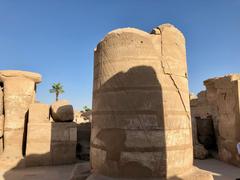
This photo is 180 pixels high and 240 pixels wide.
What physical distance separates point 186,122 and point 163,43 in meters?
1.39

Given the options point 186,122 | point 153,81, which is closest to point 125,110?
point 153,81

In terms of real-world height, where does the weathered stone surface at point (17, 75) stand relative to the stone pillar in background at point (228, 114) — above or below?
above

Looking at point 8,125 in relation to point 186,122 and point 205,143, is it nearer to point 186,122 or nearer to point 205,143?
point 186,122

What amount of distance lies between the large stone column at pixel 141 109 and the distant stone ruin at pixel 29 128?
457 centimetres

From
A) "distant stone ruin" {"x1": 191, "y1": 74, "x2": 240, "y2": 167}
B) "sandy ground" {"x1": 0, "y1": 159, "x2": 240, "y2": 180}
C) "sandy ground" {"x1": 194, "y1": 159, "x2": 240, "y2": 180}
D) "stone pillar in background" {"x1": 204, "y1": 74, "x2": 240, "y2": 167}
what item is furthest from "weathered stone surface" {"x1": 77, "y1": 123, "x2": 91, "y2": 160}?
"stone pillar in background" {"x1": 204, "y1": 74, "x2": 240, "y2": 167}

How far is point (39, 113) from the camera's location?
7844 millimetres

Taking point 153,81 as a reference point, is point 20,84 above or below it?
above

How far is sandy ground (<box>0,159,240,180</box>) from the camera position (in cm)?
577

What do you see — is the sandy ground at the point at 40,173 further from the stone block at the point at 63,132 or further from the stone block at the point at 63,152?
the stone block at the point at 63,132

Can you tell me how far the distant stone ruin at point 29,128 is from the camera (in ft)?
24.3

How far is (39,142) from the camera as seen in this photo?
7488 millimetres

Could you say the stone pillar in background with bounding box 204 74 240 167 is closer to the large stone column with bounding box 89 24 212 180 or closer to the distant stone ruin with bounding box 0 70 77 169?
the large stone column with bounding box 89 24 212 180

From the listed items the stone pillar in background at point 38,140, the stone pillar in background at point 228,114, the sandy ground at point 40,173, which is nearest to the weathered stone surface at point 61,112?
the stone pillar in background at point 38,140

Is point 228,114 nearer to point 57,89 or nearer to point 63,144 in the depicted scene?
point 63,144
